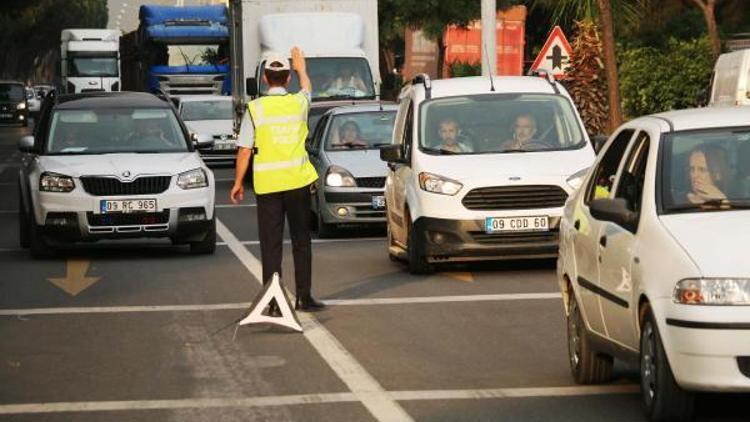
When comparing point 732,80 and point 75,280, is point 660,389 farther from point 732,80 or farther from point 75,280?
point 732,80

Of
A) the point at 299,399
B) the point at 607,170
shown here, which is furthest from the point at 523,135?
the point at 299,399

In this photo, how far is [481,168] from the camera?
58.1 feet

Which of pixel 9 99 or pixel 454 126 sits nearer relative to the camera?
pixel 454 126

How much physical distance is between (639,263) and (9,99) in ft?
276

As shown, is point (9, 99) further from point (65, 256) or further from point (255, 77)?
point (65, 256)

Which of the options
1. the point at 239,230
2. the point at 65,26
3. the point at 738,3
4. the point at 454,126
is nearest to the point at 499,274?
the point at 454,126

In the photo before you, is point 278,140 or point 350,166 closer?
point 278,140

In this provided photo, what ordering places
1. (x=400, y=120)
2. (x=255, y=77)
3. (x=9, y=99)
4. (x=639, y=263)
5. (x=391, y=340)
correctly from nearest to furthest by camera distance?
(x=639, y=263) < (x=391, y=340) < (x=400, y=120) < (x=255, y=77) < (x=9, y=99)

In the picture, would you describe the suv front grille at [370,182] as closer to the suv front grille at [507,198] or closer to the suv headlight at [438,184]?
the suv headlight at [438,184]

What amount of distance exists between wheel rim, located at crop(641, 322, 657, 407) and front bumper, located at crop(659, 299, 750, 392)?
14.3 inches

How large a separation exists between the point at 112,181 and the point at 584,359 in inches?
389

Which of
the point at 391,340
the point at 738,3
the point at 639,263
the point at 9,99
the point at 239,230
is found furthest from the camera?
the point at 9,99

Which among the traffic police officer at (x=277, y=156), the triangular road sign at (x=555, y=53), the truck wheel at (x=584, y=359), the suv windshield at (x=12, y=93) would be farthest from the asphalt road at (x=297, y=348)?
the suv windshield at (x=12, y=93)

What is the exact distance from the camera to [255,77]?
3459 centimetres
